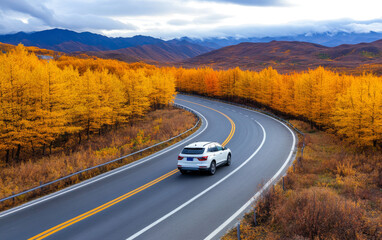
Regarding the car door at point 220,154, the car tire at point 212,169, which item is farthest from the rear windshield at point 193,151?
the car door at point 220,154

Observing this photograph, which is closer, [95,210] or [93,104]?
[95,210]

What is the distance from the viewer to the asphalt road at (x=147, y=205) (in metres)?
8.36

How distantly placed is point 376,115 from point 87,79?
114ft

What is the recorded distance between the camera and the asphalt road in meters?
8.36

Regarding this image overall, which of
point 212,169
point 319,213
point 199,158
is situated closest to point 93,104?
point 199,158

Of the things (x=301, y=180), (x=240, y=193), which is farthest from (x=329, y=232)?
(x=301, y=180)

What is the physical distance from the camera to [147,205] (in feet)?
33.9

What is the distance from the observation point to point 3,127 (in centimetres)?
2367

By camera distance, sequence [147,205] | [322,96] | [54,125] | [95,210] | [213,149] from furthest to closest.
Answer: [322,96]
[54,125]
[213,149]
[147,205]
[95,210]

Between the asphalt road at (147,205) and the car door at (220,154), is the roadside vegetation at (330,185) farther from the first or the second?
the car door at (220,154)

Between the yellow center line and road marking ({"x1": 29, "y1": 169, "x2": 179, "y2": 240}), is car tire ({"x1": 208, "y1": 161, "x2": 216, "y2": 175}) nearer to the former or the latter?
the yellow center line

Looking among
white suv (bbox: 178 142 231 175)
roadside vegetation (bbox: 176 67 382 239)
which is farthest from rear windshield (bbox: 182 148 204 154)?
roadside vegetation (bbox: 176 67 382 239)

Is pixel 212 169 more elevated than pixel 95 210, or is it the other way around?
pixel 95 210

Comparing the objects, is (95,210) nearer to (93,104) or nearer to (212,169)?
(212,169)
